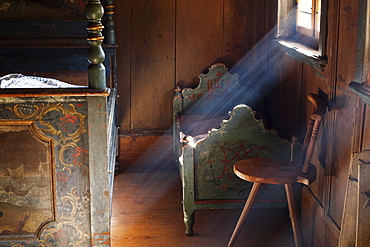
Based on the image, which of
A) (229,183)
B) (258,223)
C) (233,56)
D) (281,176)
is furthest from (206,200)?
(233,56)

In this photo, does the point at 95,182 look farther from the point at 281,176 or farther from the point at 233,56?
the point at 233,56

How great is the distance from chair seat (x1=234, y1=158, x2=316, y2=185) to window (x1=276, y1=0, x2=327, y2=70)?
0.57 meters

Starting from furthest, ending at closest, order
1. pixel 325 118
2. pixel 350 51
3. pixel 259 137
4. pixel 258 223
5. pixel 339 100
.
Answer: pixel 258 223 < pixel 259 137 < pixel 325 118 < pixel 339 100 < pixel 350 51

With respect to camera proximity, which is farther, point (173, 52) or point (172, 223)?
point (173, 52)

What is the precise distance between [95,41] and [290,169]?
1.22 meters

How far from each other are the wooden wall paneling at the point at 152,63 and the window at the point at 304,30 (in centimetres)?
99

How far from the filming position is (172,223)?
362cm

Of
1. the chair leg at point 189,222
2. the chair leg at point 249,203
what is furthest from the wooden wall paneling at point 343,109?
the chair leg at point 189,222

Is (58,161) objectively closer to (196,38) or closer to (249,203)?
(249,203)

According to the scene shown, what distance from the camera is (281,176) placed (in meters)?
2.74

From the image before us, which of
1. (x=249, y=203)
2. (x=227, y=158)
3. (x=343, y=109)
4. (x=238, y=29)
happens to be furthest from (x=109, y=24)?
(x=343, y=109)

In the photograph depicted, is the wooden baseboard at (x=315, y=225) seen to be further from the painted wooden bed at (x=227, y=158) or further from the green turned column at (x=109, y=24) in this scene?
the green turned column at (x=109, y=24)

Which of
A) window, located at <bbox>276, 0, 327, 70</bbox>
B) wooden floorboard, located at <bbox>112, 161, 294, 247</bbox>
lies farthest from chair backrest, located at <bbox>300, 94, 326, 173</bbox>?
wooden floorboard, located at <bbox>112, 161, 294, 247</bbox>

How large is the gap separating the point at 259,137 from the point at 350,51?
91 cm
